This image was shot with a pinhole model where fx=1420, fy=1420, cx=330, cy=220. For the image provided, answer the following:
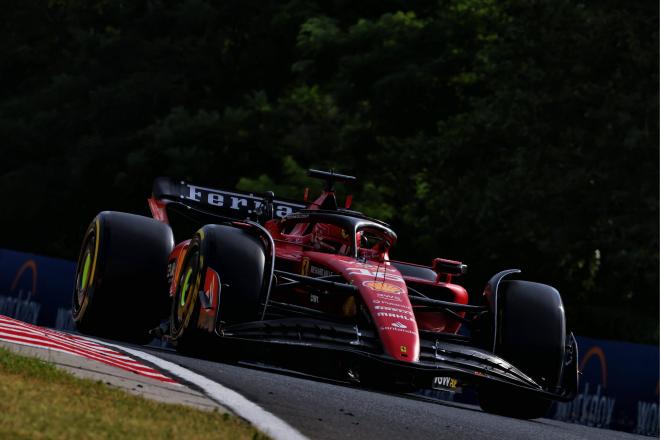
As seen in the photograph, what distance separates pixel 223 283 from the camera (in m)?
9.98

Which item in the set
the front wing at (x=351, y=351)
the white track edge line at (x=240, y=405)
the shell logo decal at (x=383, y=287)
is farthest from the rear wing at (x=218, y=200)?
the white track edge line at (x=240, y=405)

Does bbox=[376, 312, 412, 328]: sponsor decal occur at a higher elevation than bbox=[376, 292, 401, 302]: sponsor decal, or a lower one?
lower

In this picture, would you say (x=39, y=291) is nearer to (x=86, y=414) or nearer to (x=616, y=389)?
(x=616, y=389)

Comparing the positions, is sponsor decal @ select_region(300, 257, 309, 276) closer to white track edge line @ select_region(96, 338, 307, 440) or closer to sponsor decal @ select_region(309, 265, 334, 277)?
sponsor decal @ select_region(309, 265, 334, 277)

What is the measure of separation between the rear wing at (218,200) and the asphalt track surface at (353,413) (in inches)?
149

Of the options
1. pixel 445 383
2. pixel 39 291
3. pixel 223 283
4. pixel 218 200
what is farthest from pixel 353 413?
pixel 39 291

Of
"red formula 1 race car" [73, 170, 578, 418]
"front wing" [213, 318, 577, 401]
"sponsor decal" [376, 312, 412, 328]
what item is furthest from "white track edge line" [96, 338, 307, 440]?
"sponsor decal" [376, 312, 412, 328]

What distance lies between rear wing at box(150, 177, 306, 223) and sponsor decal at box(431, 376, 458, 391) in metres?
4.28

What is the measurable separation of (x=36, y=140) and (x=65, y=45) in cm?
554

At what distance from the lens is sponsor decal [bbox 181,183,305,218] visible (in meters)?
14.0

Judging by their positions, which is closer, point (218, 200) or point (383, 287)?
point (383, 287)

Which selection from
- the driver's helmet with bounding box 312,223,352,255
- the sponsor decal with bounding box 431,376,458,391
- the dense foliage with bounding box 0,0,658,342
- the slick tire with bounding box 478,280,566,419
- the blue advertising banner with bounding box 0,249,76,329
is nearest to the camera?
the sponsor decal with bounding box 431,376,458,391

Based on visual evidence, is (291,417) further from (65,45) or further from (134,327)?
(65,45)

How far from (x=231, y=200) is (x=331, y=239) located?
2491mm
